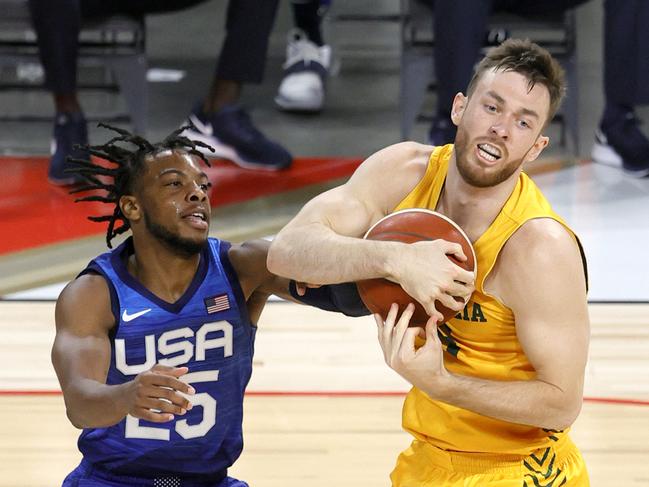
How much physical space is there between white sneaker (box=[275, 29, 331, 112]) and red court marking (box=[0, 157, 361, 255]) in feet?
2.60

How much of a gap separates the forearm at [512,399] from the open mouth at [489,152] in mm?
450

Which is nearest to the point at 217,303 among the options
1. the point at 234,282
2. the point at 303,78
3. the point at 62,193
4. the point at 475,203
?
the point at 234,282

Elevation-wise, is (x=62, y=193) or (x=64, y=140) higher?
(x=64, y=140)

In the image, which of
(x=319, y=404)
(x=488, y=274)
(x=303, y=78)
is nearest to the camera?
(x=488, y=274)

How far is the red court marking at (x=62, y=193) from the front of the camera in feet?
19.0

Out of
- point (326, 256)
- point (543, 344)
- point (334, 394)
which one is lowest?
point (334, 394)

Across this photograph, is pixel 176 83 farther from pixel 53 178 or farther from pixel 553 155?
Answer: pixel 553 155

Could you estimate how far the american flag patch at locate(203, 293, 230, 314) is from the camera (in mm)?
3023

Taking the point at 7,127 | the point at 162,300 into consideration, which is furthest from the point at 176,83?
the point at 162,300

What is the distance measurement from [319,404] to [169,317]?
1.34 m

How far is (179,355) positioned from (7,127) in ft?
15.6

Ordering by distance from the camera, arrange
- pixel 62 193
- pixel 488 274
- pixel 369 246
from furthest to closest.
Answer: pixel 62 193 → pixel 488 274 → pixel 369 246

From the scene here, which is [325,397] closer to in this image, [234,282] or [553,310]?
[234,282]

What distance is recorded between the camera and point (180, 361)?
2.99 meters
